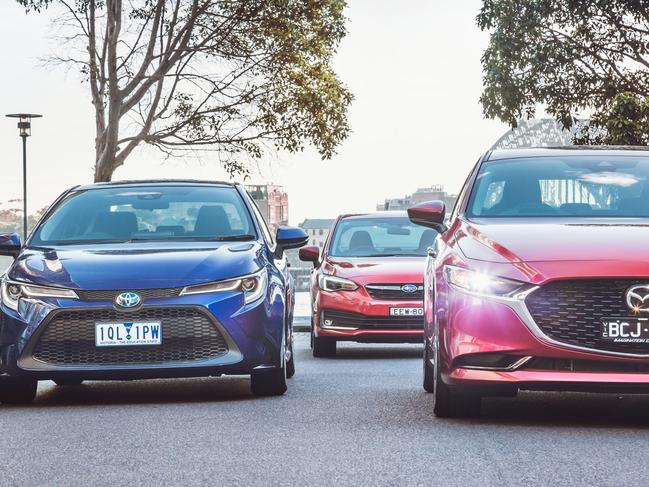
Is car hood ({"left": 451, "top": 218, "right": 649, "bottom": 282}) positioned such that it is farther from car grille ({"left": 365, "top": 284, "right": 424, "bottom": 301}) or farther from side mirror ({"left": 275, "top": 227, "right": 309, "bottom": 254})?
car grille ({"left": 365, "top": 284, "right": 424, "bottom": 301})

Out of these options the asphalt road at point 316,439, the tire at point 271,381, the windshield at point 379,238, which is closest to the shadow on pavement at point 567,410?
the asphalt road at point 316,439

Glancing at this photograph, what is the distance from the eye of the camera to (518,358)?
7.97m

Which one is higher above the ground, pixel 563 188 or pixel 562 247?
pixel 563 188

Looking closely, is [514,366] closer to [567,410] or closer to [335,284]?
[567,410]

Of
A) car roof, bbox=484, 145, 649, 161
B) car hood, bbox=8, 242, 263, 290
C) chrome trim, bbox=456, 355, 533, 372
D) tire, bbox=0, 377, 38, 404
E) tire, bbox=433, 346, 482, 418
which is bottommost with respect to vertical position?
tire, bbox=0, 377, 38, 404

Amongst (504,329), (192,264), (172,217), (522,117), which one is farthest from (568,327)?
(522,117)

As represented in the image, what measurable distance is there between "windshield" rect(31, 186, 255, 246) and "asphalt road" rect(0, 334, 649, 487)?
3.88ft

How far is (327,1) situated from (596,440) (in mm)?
24010

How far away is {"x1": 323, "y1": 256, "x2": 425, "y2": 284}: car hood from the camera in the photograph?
16.3m

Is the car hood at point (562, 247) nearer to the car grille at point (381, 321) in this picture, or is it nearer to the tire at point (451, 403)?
the tire at point (451, 403)

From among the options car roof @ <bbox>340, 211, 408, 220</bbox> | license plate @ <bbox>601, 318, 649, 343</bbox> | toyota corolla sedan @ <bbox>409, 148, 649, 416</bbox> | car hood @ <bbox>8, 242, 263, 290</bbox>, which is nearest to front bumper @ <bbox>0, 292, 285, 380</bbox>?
car hood @ <bbox>8, 242, 263, 290</bbox>

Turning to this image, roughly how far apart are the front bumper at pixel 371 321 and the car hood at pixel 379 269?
0.20 meters

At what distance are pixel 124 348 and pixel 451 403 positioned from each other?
2.30 m

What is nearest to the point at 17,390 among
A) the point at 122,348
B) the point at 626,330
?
the point at 122,348
